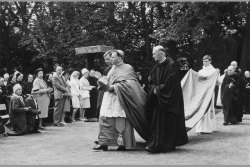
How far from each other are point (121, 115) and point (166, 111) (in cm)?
85

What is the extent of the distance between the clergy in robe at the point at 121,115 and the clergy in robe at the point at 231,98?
5.37 metres

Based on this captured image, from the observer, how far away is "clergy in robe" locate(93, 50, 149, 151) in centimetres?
842

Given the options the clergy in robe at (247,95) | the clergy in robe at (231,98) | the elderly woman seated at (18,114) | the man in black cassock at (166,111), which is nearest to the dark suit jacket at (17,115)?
the elderly woman seated at (18,114)

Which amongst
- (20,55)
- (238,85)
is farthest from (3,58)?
(238,85)

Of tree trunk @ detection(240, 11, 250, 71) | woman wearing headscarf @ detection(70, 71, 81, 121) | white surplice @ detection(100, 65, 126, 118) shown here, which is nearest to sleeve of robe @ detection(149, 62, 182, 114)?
white surplice @ detection(100, 65, 126, 118)

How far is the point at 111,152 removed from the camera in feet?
26.9

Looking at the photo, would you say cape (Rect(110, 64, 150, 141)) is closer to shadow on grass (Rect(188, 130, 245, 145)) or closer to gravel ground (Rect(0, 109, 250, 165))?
gravel ground (Rect(0, 109, 250, 165))

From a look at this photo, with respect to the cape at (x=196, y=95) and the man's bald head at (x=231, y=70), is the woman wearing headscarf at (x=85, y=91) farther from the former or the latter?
the cape at (x=196, y=95)

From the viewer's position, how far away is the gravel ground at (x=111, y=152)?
7211mm

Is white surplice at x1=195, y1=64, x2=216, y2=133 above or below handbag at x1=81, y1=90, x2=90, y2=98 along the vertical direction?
below

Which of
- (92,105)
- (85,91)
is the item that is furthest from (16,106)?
(92,105)

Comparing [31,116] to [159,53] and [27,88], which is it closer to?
[27,88]

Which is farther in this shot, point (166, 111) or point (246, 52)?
point (246, 52)

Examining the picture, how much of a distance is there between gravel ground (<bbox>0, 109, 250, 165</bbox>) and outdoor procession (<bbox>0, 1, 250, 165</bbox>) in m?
0.02
